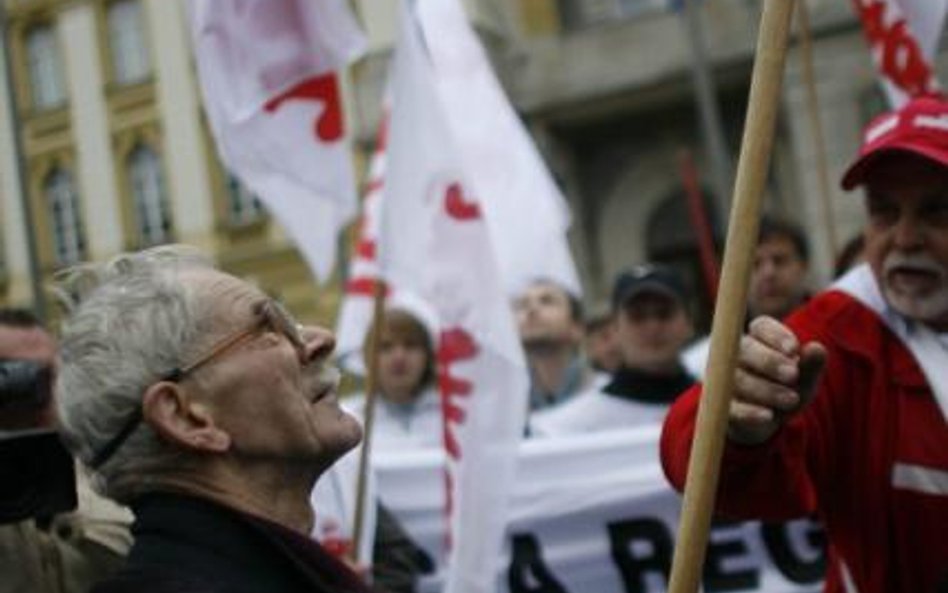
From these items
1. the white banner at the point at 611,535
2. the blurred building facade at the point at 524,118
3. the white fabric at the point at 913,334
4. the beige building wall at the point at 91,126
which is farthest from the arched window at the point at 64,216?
the white fabric at the point at 913,334

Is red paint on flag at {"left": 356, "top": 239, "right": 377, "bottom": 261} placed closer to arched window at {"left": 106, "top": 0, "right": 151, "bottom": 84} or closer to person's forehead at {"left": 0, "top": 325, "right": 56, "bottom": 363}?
person's forehead at {"left": 0, "top": 325, "right": 56, "bottom": 363}

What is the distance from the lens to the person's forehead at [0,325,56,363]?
2615mm

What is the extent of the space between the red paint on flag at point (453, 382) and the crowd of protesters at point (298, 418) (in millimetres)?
818

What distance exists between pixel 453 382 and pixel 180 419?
1458mm

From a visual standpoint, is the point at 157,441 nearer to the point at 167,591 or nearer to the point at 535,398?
the point at 167,591

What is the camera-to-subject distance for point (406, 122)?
3.54 metres

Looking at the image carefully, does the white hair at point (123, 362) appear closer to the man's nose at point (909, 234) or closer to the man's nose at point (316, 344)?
the man's nose at point (316, 344)

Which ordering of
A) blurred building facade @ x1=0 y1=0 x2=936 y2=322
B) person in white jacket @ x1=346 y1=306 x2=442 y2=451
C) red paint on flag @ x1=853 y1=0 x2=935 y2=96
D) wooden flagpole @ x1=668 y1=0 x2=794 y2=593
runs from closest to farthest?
wooden flagpole @ x1=668 y1=0 x2=794 y2=593 → red paint on flag @ x1=853 y1=0 x2=935 y2=96 → person in white jacket @ x1=346 y1=306 x2=442 y2=451 → blurred building facade @ x1=0 y1=0 x2=936 y2=322

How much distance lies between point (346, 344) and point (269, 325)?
2.63 metres

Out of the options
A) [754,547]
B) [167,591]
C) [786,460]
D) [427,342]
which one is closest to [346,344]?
[427,342]

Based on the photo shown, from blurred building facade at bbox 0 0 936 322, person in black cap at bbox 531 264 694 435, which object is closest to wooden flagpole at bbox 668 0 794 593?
person in black cap at bbox 531 264 694 435

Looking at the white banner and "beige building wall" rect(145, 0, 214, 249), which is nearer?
the white banner

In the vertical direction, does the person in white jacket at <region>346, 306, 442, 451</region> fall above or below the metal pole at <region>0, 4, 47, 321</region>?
below

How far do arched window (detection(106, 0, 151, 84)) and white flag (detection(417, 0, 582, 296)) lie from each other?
60.8 feet
